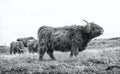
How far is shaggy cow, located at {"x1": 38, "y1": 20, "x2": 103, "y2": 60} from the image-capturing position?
14258 mm

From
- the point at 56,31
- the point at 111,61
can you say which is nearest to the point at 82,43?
the point at 56,31

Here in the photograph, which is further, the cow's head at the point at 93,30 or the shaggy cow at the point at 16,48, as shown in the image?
the shaggy cow at the point at 16,48

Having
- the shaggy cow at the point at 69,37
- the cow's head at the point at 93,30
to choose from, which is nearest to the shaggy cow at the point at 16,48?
the shaggy cow at the point at 69,37

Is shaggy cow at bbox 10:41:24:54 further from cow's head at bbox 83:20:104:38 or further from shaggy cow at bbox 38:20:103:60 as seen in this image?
cow's head at bbox 83:20:104:38

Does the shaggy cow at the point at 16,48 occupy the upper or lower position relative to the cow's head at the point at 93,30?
lower

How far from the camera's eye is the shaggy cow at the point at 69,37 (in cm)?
1426

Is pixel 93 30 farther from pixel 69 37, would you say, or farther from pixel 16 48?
pixel 16 48

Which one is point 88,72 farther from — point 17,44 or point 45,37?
point 17,44

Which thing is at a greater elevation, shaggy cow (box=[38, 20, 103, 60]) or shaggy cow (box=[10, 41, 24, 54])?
shaggy cow (box=[38, 20, 103, 60])

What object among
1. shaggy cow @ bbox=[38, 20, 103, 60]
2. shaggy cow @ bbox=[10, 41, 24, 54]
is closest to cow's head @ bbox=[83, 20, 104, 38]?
shaggy cow @ bbox=[38, 20, 103, 60]

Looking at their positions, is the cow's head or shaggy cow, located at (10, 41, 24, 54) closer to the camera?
the cow's head

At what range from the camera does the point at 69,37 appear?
47.5 ft

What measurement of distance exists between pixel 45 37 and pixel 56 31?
0.67 metres

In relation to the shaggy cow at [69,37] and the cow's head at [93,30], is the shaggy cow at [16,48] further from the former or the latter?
the cow's head at [93,30]
